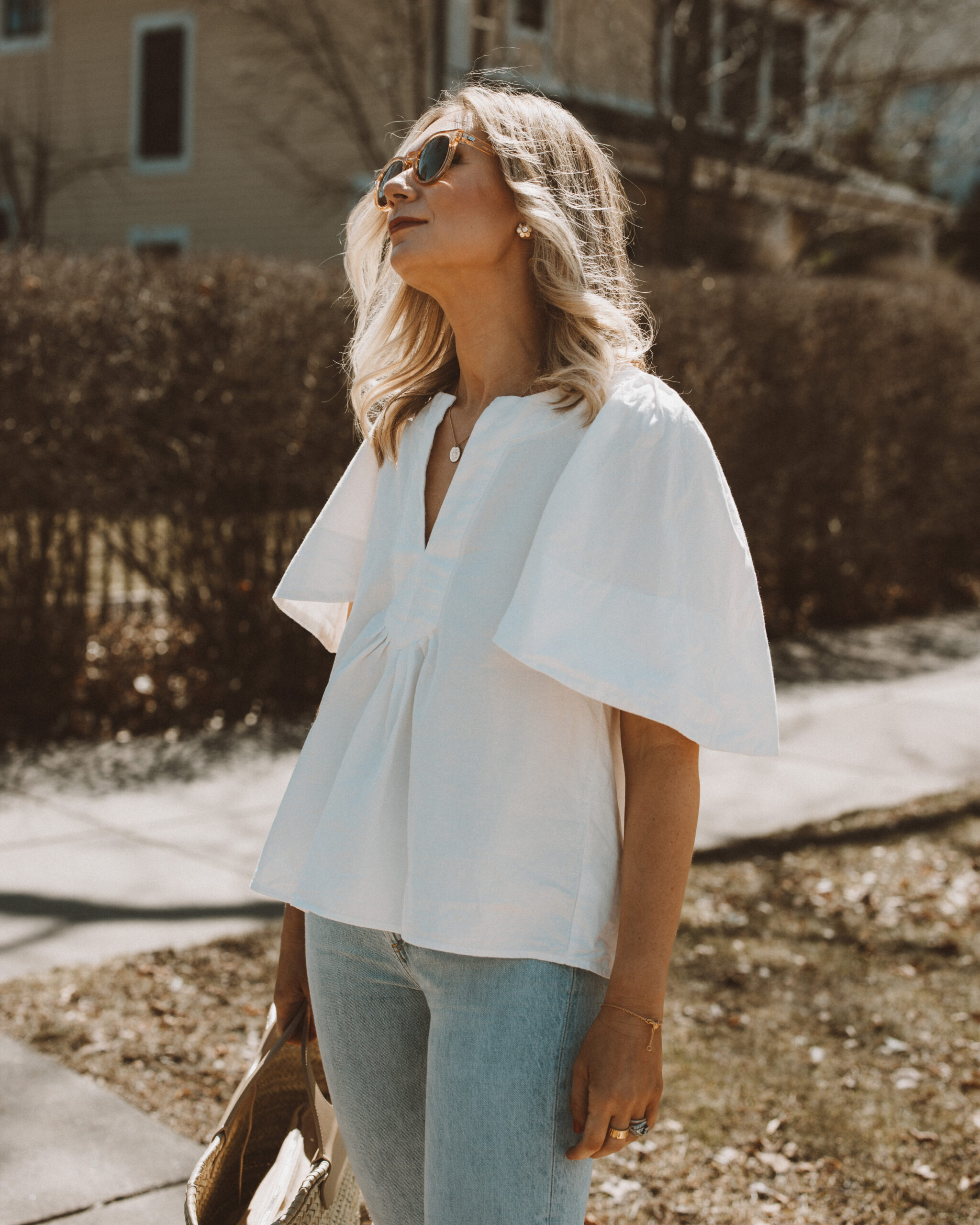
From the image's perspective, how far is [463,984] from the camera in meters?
1.55

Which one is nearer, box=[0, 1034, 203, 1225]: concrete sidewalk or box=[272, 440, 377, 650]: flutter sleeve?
box=[272, 440, 377, 650]: flutter sleeve

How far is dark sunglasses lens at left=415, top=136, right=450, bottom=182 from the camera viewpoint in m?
1.76

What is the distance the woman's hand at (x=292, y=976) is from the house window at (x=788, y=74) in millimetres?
12369

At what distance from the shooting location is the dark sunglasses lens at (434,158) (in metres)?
1.76

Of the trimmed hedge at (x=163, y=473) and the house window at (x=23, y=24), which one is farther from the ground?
the house window at (x=23, y=24)

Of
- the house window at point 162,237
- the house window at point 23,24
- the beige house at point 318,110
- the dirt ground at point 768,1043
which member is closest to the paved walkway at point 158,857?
the dirt ground at point 768,1043

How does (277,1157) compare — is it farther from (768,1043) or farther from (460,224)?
(768,1043)

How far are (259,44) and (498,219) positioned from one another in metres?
16.8

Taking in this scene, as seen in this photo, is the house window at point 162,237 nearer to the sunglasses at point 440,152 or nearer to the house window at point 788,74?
the house window at point 788,74

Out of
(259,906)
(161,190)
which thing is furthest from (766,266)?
(259,906)

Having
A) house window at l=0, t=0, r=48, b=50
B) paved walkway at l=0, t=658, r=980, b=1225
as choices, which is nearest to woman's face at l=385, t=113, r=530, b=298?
paved walkway at l=0, t=658, r=980, b=1225

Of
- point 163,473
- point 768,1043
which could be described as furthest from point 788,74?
point 768,1043

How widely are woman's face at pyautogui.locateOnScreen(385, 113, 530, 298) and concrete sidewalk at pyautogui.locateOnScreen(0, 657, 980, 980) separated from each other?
2975mm

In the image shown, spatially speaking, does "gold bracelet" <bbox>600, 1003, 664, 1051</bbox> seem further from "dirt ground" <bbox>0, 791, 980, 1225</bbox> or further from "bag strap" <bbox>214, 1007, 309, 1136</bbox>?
"dirt ground" <bbox>0, 791, 980, 1225</bbox>
